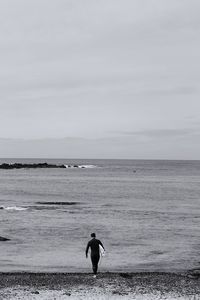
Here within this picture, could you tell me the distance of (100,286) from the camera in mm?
19750

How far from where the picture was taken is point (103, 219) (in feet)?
155

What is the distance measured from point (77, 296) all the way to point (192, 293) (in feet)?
14.7

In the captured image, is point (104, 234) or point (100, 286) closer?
point (100, 286)

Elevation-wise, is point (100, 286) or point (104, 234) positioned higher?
point (100, 286)

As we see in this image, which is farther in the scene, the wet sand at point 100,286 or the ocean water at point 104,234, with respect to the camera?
the ocean water at point 104,234

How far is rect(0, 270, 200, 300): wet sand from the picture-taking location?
18.1 metres

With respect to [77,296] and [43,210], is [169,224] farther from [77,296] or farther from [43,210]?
[77,296]

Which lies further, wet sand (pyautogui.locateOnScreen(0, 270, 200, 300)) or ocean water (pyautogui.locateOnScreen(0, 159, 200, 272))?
ocean water (pyautogui.locateOnScreen(0, 159, 200, 272))

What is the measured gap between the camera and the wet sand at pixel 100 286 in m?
18.1

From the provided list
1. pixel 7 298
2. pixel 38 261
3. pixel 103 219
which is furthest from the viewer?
pixel 103 219

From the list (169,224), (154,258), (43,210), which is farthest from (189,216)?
(154,258)

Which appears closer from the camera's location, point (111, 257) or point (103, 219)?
point (111, 257)

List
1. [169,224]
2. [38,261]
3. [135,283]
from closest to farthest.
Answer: [135,283] < [38,261] < [169,224]

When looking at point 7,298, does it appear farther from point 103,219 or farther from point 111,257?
point 103,219
